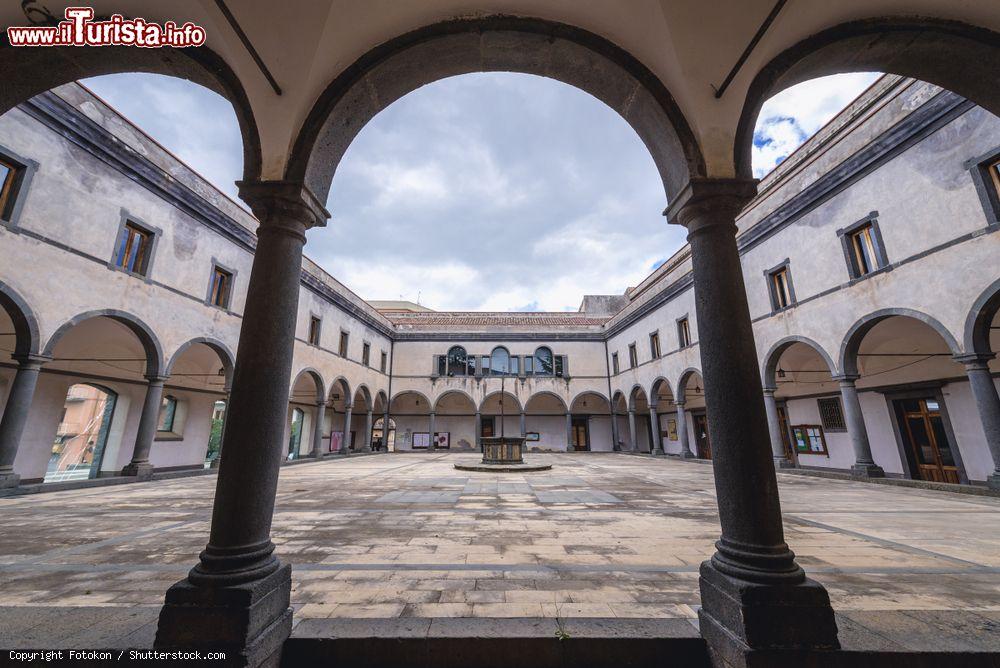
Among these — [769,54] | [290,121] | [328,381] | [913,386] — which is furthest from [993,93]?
[328,381]

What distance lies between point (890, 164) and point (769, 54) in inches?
370

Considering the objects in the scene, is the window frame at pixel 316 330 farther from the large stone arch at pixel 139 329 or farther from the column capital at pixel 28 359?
the column capital at pixel 28 359

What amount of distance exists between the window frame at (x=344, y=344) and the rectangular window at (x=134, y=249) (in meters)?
8.85

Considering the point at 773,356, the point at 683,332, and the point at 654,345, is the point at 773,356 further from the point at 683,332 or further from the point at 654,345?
the point at 654,345

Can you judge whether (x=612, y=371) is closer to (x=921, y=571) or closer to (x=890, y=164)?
(x=890, y=164)

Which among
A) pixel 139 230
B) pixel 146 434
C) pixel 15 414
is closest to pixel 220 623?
pixel 15 414

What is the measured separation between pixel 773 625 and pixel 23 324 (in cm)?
1252

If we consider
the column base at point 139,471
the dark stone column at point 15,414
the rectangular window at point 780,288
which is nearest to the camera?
the dark stone column at point 15,414

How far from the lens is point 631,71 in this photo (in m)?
3.28

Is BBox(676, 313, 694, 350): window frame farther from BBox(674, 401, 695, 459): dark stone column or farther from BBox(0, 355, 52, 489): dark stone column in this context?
BBox(0, 355, 52, 489): dark stone column

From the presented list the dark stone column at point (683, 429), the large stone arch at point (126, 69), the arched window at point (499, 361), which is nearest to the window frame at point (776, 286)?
the dark stone column at point (683, 429)

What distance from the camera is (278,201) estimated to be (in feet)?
9.57

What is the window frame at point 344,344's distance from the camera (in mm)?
18919

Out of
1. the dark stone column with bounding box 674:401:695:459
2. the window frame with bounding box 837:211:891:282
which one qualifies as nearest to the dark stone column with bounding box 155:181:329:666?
the window frame with bounding box 837:211:891:282
